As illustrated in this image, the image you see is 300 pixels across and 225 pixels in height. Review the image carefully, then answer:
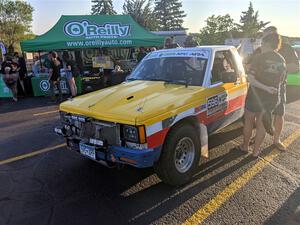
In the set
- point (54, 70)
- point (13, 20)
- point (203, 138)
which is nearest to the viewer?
point (203, 138)

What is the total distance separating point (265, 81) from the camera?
15.2 feet

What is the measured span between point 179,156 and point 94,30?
10.8m

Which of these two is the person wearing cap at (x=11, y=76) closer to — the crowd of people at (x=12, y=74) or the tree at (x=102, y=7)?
the crowd of people at (x=12, y=74)

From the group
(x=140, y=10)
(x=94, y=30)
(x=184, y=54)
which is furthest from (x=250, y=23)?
(x=184, y=54)

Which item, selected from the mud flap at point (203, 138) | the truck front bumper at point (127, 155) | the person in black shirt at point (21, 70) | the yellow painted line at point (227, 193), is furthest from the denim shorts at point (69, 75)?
the yellow painted line at point (227, 193)

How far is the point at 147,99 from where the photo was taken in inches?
159

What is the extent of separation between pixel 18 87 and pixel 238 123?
30.8ft

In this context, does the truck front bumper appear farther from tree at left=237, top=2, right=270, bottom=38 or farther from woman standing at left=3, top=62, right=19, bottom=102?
tree at left=237, top=2, right=270, bottom=38

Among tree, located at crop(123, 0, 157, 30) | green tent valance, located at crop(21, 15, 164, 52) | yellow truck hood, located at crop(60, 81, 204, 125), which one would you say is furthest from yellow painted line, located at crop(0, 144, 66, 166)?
tree, located at crop(123, 0, 157, 30)

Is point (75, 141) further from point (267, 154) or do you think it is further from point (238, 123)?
point (238, 123)

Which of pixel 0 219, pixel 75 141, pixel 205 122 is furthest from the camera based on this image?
pixel 205 122

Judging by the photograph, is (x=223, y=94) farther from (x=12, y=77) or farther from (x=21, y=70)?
(x=21, y=70)

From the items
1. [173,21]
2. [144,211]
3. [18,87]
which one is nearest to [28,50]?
[18,87]

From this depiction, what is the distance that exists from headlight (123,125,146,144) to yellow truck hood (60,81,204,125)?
0.08 meters
